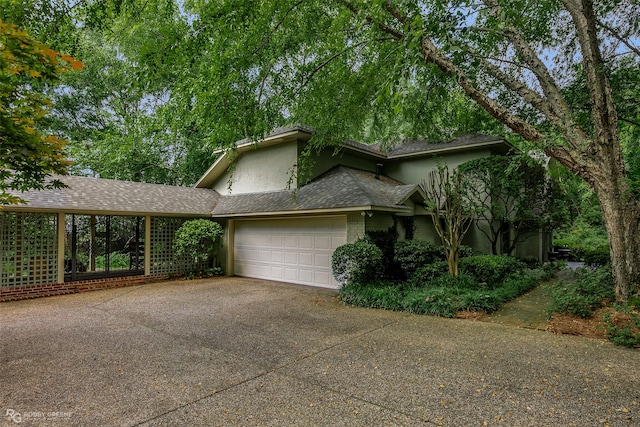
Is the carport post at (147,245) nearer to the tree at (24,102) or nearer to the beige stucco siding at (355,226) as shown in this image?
the beige stucco siding at (355,226)

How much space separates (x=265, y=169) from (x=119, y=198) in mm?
5032

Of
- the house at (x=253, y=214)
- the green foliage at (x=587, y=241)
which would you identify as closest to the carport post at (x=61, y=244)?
the house at (x=253, y=214)

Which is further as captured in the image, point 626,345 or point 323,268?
point 323,268

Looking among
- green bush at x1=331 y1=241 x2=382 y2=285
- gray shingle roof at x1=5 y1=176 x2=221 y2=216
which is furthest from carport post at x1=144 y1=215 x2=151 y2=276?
green bush at x1=331 y1=241 x2=382 y2=285

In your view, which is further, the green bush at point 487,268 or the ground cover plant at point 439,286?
the green bush at point 487,268

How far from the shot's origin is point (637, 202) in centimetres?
656

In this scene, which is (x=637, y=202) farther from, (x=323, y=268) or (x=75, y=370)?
(x=75, y=370)

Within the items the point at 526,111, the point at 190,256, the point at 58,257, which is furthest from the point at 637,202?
the point at 58,257

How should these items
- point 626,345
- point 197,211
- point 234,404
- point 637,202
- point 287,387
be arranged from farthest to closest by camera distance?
point 197,211
point 637,202
point 626,345
point 287,387
point 234,404

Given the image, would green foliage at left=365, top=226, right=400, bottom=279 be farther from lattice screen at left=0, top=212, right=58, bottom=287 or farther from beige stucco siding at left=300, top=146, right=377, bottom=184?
lattice screen at left=0, top=212, right=58, bottom=287

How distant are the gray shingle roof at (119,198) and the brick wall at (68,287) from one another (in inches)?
88.5

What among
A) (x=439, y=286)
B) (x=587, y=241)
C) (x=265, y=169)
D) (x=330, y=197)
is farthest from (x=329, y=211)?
(x=587, y=241)

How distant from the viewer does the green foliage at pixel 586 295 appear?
635 centimetres

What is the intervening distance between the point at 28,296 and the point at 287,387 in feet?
30.7
